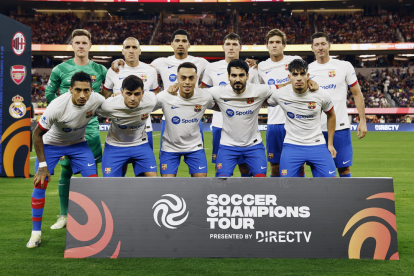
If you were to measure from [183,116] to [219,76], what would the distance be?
47.8 inches

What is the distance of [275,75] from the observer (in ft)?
18.9

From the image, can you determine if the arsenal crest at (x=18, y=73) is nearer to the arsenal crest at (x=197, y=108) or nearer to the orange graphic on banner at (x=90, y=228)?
the arsenal crest at (x=197, y=108)

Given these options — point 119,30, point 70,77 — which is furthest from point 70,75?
point 119,30

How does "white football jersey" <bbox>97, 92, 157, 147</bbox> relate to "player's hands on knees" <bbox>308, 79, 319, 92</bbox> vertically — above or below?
below

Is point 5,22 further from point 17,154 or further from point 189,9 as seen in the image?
point 189,9

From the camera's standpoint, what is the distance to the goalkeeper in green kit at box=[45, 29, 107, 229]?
552 cm

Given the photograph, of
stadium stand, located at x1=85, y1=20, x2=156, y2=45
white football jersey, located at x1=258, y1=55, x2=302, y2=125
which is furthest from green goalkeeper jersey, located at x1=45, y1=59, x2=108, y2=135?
stadium stand, located at x1=85, y1=20, x2=156, y2=45

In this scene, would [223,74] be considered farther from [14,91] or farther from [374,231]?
[14,91]

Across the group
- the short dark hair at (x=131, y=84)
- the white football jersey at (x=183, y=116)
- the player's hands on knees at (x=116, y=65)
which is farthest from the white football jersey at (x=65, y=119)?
the player's hands on knees at (x=116, y=65)

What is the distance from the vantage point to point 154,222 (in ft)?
12.6

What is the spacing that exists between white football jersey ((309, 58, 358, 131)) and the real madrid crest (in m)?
6.79

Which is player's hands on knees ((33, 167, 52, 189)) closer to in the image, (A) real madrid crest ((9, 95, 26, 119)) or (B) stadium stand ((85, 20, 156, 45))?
(A) real madrid crest ((9, 95, 26, 119))

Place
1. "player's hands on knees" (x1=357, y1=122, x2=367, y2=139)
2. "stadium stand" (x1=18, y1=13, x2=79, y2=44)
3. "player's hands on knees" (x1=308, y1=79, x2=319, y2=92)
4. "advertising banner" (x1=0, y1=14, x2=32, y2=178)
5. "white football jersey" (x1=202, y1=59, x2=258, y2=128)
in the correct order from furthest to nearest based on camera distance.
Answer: "stadium stand" (x1=18, y1=13, x2=79, y2=44) < "advertising banner" (x1=0, y1=14, x2=32, y2=178) < "white football jersey" (x1=202, y1=59, x2=258, y2=128) < "player's hands on knees" (x1=357, y1=122, x2=367, y2=139) < "player's hands on knees" (x1=308, y1=79, x2=319, y2=92)

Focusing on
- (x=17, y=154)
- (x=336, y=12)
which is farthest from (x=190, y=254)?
(x=336, y=12)
